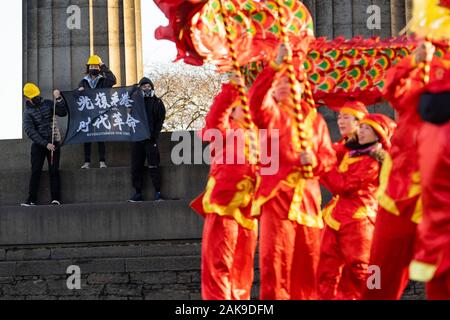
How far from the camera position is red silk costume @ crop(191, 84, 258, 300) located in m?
14.2

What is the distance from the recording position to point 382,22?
24.4 meters

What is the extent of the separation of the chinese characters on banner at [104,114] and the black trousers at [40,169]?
2.18 ft

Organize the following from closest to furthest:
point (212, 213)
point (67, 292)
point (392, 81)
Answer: point (392, 81) → point (212, 213) → point (67, 292)

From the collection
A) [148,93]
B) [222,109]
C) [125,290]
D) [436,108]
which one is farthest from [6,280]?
[436,108]

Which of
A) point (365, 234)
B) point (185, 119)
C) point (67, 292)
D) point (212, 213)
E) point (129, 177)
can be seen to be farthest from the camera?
point (185, 119)

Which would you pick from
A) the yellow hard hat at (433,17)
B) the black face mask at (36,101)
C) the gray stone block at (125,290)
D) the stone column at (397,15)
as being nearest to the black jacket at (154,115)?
the black face mask at (36,101)

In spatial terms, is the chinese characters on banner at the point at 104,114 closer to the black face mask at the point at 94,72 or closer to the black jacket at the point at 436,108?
the black face mask at the point at 94,72

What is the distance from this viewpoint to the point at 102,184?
21906mm

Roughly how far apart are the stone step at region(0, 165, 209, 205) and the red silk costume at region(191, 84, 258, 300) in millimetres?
6659

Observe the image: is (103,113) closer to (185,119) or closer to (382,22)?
(382,22)

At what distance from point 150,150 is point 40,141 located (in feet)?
4.88

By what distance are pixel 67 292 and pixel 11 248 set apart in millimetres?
1265

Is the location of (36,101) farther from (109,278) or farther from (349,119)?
(349,119)

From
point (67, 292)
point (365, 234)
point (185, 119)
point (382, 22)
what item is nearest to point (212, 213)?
point (365, 234)
